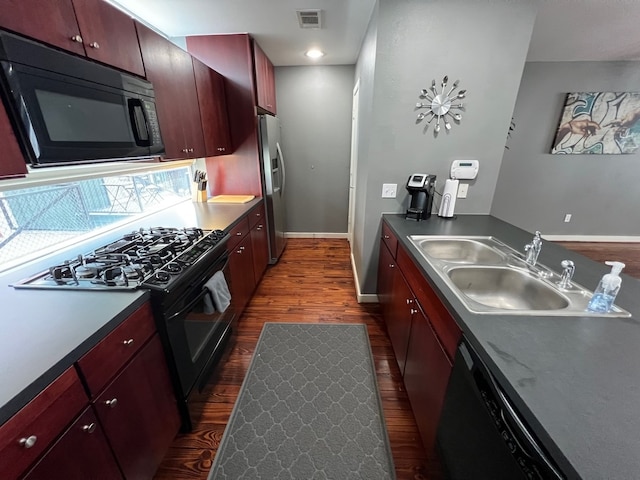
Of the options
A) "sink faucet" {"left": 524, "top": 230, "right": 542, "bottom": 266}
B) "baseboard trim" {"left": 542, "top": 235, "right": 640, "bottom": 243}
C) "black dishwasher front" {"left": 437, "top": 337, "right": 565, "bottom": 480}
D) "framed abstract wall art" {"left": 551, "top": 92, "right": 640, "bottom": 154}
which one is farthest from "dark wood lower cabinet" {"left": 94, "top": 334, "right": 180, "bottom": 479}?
"baseboard trim" {"left": 542, "top": 235, "right": 640, "bottom": 243}

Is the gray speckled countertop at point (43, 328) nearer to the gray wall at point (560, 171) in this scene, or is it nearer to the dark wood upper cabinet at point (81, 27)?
the dark wood upper cabinet at point (81, 27)

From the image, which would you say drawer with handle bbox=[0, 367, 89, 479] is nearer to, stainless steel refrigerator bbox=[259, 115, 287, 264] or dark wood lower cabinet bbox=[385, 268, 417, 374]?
dark wood lower cabinet bbox=[385, 268, 417, 374]

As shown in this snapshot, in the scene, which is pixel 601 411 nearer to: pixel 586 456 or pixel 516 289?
pixel 586 456

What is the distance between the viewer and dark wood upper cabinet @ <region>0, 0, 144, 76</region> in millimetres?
970

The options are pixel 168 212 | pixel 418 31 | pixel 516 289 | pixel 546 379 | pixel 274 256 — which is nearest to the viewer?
pixel 546 379

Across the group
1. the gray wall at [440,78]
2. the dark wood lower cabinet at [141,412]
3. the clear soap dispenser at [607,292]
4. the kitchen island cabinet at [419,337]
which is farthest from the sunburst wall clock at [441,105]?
the dark wood lower cabinet at [141,412]

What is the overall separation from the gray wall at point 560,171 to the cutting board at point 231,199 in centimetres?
374

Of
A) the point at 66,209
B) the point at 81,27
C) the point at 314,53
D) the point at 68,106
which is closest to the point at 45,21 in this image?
the point at 81,27

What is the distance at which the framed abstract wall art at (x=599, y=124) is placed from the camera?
137 inches

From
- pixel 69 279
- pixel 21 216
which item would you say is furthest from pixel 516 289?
pixel 21 216

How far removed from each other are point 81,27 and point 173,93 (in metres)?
0.69

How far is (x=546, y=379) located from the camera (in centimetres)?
67

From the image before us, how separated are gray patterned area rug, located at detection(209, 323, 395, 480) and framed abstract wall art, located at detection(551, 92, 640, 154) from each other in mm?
4199

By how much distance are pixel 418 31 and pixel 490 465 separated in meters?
2.39
